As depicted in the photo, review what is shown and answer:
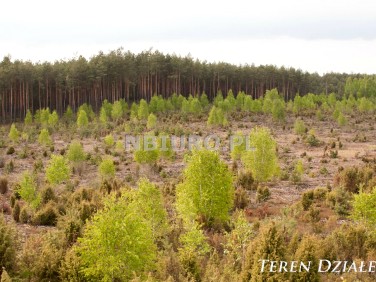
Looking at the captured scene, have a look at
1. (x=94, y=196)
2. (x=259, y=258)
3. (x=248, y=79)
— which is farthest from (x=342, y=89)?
(x=259, y=258)

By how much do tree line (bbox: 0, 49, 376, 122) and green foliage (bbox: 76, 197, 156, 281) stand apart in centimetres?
5304

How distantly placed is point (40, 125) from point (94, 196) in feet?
120

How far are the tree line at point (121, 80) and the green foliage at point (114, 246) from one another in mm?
53035

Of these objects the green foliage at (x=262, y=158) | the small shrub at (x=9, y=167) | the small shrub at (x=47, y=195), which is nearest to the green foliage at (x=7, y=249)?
the small shrub at (x=47, y=195)

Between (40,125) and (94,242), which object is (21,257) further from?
(40,125)

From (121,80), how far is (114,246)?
2458 inches

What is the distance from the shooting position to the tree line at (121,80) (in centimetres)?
6412

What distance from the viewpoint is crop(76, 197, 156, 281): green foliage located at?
12.8 m

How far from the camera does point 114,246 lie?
42.3 ft

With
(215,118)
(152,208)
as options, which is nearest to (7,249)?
(152,208)

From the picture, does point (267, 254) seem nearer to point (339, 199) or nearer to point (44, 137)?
point (339, 199)

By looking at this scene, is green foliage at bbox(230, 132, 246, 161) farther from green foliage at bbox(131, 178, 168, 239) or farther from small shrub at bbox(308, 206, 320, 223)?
green foliage at bbox(131, 178, 168, 239)

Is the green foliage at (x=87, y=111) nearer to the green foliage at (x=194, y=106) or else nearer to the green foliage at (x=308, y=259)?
the green foliage at (x=194, y=106)

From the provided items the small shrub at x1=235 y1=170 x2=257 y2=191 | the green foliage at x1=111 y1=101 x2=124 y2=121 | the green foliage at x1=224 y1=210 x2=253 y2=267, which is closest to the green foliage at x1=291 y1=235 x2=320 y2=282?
the green foliage at x1=224 y1=210 x2=253 y2=267
